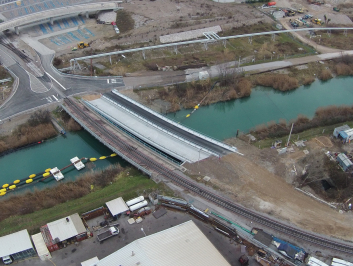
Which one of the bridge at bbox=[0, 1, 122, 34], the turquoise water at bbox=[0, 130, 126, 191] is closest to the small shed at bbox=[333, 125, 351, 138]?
the turquoise water at bbox=[0, 130, 126, 191]

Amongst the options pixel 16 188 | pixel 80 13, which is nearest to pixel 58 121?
pixel 16 188

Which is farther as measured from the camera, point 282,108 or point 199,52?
point 199,52

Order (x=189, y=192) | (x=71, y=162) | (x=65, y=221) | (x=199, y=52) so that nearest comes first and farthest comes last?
(x=65, y=221) < (x=189, y=192) < (x=71, y=162) < (x=199, y=52)

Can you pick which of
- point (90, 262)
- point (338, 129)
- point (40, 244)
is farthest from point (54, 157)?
point (338, 129)

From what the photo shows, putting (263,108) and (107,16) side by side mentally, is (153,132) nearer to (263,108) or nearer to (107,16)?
(263,108)

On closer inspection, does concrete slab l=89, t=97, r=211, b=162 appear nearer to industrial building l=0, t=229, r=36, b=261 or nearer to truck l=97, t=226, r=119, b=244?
truck l=97, t=226, r=119, b=244

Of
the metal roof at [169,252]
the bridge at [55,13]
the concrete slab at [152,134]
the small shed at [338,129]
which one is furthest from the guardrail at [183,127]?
the bridge at [55,13]

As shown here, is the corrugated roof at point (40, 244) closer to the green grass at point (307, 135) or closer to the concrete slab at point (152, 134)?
the concrete slab at point (152, 134)

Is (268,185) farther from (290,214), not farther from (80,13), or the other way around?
(80,13)

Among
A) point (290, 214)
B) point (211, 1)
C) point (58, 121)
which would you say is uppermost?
point (211, 1)
